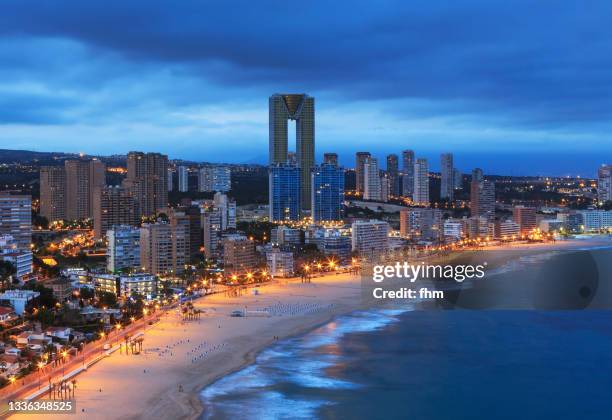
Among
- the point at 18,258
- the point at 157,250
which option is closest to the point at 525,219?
the point at 157,250

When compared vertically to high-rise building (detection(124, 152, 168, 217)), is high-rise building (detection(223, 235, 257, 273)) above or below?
below

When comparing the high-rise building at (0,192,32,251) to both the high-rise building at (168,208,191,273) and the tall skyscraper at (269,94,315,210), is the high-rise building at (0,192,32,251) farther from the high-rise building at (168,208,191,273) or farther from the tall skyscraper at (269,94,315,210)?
the tall skyscraper at (269,94,315,210)

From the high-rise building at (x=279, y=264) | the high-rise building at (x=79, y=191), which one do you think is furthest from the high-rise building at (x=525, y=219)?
the high-rise building at (x=79, y=191)

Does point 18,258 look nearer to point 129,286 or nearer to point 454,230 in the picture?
point 129,286

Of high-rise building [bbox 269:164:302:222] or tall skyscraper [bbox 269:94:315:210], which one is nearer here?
high-rise building [bbox 269:164:302:222]

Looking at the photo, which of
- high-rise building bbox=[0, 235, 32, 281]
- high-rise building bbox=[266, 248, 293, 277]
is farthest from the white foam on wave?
high-rise building bbox=[266, 248, 293, 277]

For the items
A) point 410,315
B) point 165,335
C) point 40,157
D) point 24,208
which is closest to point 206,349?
point 165,335
